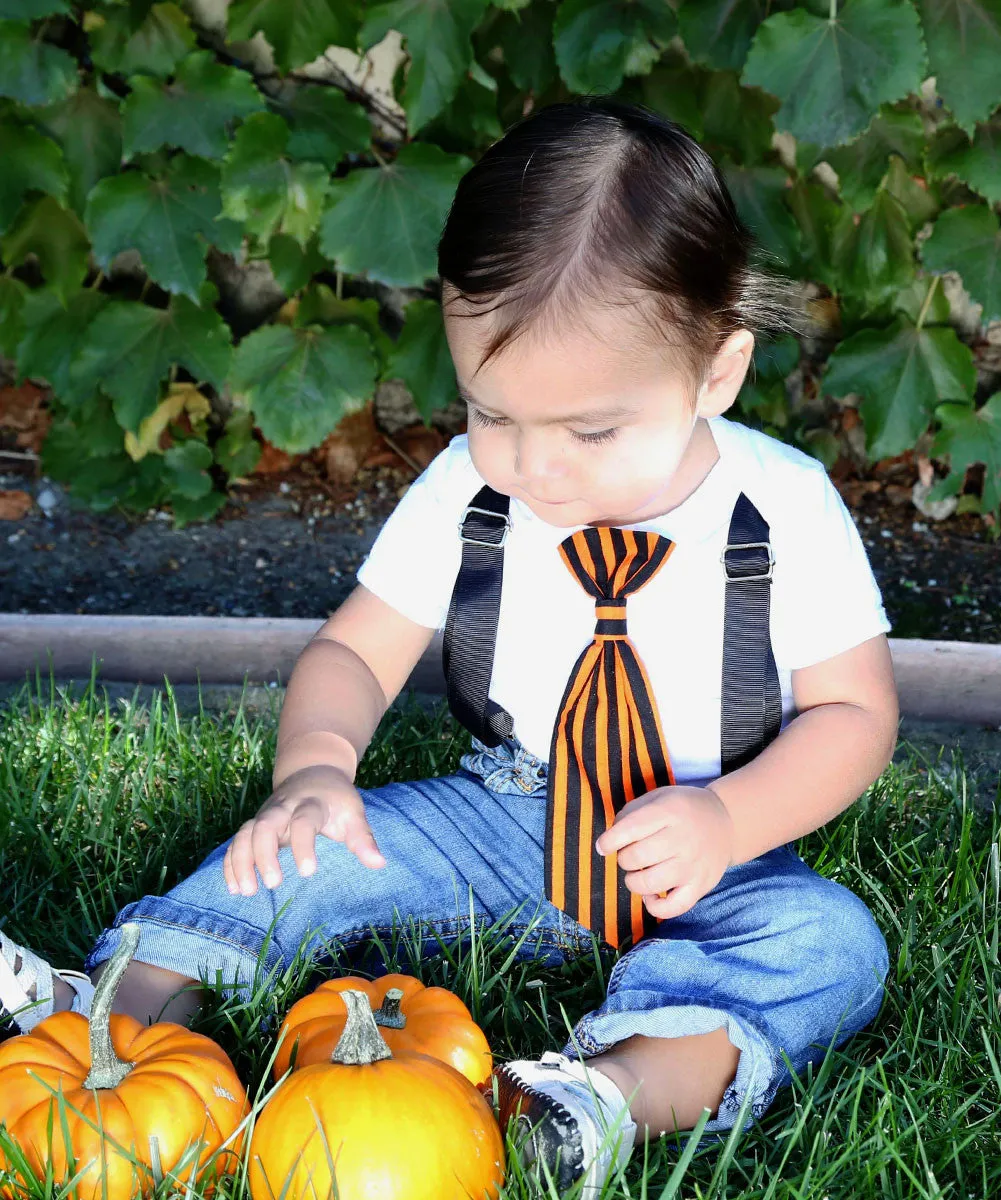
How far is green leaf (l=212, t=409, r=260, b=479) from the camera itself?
3166mm

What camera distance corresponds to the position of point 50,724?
204 cm

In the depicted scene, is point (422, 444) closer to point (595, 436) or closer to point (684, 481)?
point (684, 481)

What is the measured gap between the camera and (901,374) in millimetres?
2666

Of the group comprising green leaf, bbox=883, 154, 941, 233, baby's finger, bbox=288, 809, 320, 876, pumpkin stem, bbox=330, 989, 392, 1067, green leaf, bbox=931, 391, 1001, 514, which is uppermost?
green leaf, bbox=883, 154, 941, 233

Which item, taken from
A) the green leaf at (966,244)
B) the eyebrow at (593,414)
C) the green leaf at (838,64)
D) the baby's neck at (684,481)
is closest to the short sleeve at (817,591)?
the baby's neck at (684,481)

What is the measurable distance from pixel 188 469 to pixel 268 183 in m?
0.92

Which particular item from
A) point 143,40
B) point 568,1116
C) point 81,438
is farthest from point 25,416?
point 568,1116

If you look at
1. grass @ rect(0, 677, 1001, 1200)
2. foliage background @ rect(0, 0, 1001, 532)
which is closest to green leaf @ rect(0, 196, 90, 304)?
foliage background @ rect(0, 0, 1001, 532)

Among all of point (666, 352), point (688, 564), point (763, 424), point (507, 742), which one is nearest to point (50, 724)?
point (507, 742)

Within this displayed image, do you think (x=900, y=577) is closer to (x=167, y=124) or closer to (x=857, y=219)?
(x=857, y=219)

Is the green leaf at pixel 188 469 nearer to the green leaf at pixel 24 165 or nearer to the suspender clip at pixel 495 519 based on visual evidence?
the green leaf at pixel 24 165

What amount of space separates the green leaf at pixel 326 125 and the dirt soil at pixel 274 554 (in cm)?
90

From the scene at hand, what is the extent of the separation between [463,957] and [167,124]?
1.53m

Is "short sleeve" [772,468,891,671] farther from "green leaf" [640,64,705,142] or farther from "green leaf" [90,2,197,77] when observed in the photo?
"green leaf" [90,2,197,77]
